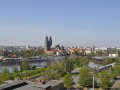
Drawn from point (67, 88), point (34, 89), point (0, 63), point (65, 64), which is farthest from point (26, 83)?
point (0, 63)

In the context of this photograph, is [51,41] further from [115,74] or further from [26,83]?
[26,83]

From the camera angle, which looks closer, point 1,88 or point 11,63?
point 1,88

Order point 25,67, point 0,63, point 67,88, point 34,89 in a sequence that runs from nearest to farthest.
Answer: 1. point 34,89
2. point 67,88
3. point 25,67
4. point 0,63

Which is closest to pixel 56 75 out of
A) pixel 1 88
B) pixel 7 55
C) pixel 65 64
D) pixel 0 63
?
pixel 65 64

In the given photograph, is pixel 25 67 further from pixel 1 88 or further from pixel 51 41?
pixel 51 41

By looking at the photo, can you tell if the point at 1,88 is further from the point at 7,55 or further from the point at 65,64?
the point at 7,55

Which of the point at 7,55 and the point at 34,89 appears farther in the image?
the point at 7,55

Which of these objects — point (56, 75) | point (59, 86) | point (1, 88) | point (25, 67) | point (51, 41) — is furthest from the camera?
point (51, 41)

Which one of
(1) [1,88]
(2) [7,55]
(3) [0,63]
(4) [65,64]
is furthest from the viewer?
(2) [7,55]

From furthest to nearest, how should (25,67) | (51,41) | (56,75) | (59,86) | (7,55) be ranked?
(51,41)
(7,55)
(25,67)
(56,75)
(59,86)
